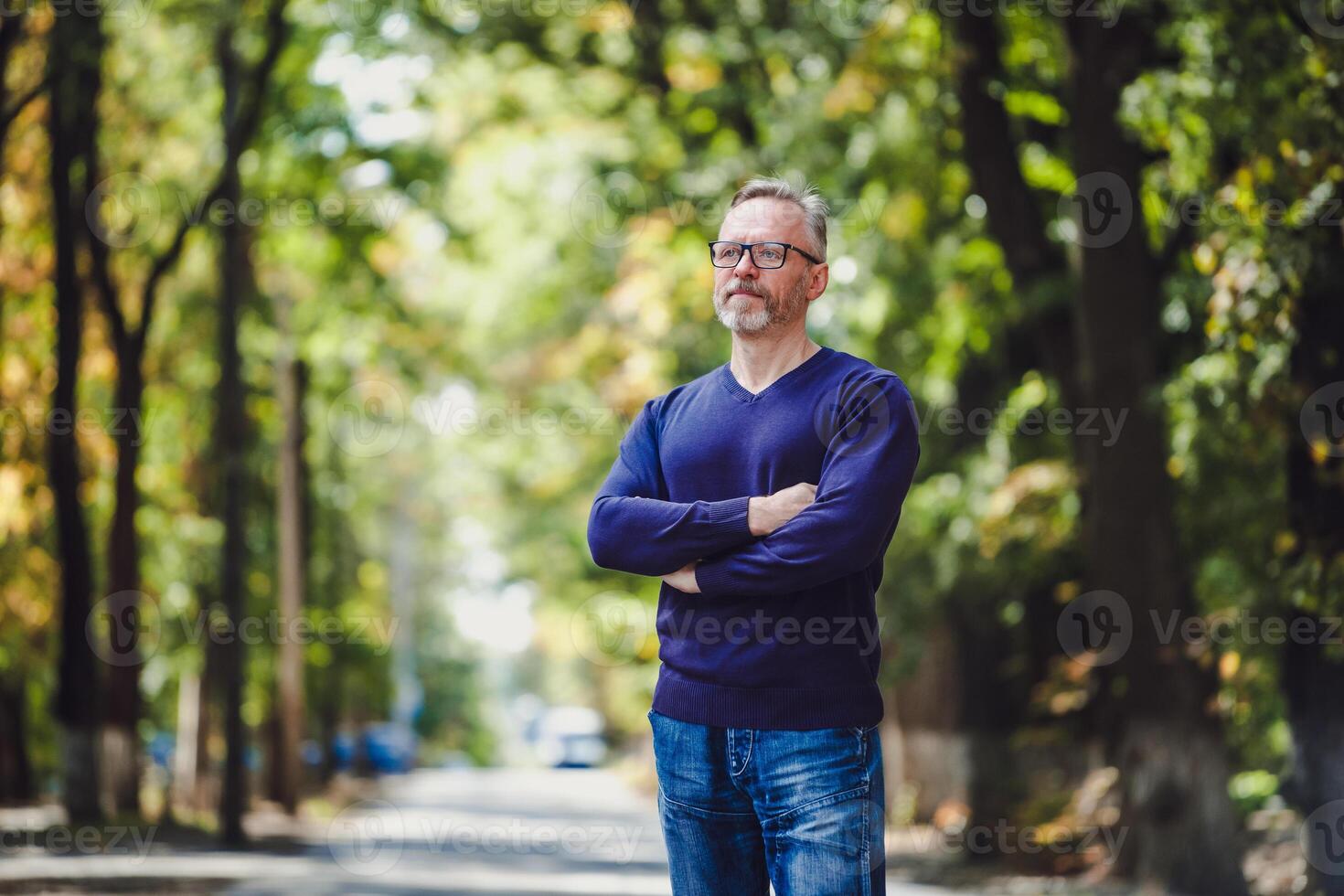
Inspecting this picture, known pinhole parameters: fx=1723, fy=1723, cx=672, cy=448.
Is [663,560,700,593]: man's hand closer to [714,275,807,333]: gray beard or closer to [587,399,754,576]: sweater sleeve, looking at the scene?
[587,399,754,576]: sweater sleeve

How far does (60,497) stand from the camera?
19.7 m

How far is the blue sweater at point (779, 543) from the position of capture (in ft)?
12.1

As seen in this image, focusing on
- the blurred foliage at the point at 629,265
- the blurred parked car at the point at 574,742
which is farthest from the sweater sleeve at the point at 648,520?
the blurred parked car at the point at 574,742

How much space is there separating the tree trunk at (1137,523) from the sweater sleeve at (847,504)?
9.02 m

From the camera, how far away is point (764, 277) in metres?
3.88

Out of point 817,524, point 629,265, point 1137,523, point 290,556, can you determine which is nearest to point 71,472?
point 290,556

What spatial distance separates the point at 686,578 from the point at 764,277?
704 millimetres

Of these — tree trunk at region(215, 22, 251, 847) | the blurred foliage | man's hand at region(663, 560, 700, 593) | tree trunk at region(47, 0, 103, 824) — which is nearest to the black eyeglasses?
man's hand at region(663, 560, 700, 593)

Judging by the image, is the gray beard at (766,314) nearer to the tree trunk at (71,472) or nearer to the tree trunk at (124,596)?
the tree trunk at (71,472)

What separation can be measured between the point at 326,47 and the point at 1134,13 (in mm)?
11012

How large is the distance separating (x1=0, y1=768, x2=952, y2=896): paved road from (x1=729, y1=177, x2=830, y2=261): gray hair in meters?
8.42

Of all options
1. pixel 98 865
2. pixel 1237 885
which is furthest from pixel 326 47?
pixel 1237 885

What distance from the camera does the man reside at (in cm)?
368

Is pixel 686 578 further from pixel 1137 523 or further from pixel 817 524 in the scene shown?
pixel 1137 523
